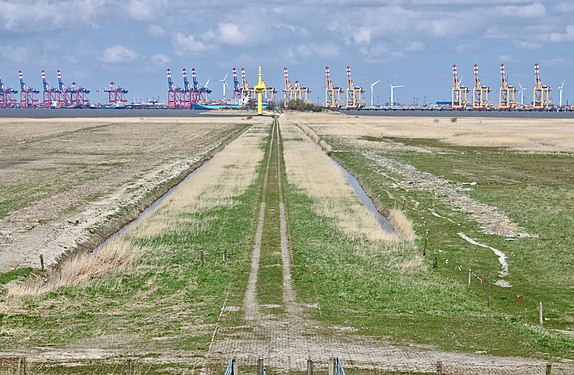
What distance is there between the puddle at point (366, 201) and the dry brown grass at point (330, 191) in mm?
395

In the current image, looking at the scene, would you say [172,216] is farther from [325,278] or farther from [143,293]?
[143,293]

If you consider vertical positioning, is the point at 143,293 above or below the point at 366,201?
above

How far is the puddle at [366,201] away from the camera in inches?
1477

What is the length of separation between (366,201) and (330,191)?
3.10 meters

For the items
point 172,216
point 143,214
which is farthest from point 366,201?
point 143,214

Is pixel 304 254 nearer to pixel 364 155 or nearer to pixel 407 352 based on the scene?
pixel 407 352

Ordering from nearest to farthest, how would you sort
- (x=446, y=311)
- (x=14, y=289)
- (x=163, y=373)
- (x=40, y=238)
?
(x=163, y=373)
(x=446, y=311)
(x=14, y=289)
(x=40, y=238)

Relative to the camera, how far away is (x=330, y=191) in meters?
48.6

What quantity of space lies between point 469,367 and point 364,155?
59.8 m

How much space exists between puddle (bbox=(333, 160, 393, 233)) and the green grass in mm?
1136

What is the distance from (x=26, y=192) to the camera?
46.3 meters

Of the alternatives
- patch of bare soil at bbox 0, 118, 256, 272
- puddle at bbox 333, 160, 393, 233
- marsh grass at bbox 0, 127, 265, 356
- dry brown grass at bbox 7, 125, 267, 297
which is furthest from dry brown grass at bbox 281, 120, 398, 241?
patch of bare soil at bbox 0, 118, 256, 272

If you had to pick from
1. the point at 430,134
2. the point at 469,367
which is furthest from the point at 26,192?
the point at 430,134

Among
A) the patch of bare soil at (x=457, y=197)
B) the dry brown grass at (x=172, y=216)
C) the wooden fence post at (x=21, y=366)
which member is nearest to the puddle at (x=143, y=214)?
the dry brown grass at (x=172, y=216)
